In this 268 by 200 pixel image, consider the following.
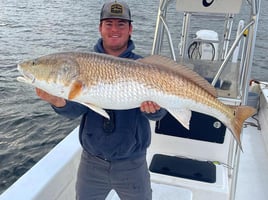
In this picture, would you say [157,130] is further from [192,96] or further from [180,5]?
[192,96]

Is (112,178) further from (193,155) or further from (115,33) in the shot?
(193,155)

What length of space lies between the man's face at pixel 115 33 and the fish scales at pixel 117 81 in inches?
12.1

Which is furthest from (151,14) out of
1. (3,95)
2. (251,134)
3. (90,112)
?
(90,112)

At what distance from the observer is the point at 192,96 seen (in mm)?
→ 2117

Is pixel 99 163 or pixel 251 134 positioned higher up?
pixel 99 163

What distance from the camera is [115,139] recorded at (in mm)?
2293

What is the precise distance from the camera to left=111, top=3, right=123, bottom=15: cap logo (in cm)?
231

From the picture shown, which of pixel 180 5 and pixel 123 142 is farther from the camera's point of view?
pixel 180 5

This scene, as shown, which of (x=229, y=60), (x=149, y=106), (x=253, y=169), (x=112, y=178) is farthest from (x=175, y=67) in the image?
(x=253, y=169)

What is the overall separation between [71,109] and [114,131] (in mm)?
312

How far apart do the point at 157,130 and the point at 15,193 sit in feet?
5.56

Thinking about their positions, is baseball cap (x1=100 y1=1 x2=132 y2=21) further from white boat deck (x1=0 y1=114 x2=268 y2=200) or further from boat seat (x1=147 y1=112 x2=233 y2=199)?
boat seat (x1=147 y1=112 x2=233 y2=199)

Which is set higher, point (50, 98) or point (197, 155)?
point (50, 98)

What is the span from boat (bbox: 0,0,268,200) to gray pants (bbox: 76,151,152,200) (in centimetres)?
41
